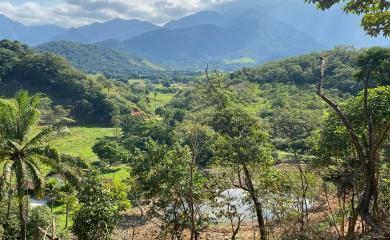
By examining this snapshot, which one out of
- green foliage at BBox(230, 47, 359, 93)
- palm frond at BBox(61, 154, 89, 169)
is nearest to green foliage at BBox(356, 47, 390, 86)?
palm frond at BBox(61, 154, 89, 169)

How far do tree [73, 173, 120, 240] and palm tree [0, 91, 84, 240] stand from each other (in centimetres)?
75

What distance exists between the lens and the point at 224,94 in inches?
601

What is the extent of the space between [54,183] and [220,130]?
25473 mm

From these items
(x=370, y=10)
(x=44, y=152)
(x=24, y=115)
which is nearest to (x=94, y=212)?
(x=44, y=152)

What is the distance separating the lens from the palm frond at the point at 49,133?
15228 mm

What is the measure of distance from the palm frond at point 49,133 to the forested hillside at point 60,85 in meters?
63.6

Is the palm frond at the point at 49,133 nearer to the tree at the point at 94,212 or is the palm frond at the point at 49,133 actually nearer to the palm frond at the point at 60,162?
the palm frond at the point at 60,162

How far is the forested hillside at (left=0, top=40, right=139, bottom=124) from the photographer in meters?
80.1

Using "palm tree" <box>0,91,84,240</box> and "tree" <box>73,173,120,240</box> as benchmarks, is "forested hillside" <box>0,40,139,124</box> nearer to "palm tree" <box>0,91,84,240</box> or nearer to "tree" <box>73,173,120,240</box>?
"tree" <box>73,173,120,240</box>

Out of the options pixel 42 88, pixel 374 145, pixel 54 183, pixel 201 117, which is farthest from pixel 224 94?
pixel 42 88

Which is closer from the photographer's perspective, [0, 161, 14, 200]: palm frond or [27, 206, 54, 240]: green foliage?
[0, 161, 14, 200]: palm frond

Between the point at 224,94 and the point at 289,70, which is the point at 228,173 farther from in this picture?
the point at 289,70

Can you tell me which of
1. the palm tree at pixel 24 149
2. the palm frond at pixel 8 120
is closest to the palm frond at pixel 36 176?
the palm tree at pixel 24 149

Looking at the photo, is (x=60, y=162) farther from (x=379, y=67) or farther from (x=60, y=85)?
(x=60, y=85)
